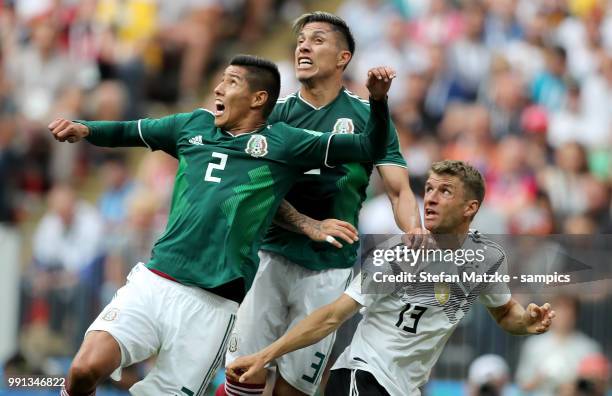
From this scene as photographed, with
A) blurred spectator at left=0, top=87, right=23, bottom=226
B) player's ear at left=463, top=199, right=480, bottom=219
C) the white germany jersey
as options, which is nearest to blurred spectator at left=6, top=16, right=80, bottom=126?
blurred spectator at left=0, top=87, right=23, bottom=226

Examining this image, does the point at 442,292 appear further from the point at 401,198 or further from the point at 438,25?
the point at 438,25

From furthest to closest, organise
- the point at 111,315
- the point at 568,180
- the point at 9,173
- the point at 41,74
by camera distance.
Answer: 1. the point at 41,74
2. the point at 9,173
3. the point at 568,180
4. the point at 111,315

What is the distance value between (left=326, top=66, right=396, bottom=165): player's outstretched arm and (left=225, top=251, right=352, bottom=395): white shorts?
1.14 meters

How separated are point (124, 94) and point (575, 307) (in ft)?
21.6

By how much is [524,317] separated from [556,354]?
4.09 meters

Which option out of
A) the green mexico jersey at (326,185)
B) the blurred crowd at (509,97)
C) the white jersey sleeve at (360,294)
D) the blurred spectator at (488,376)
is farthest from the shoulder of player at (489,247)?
the blurred crowd at (509,97)

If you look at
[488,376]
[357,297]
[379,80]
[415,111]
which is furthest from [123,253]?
[379,80]

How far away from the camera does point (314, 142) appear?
7688 mm

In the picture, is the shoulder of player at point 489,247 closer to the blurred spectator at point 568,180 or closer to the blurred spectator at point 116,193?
the blurred spectator at point 568,180

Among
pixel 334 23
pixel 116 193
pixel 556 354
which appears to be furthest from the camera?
→ pixel 116 193

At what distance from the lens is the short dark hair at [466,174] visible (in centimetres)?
752

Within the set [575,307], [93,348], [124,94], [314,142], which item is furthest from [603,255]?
[124,94]

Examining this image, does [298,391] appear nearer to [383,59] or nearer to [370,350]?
[370,350]

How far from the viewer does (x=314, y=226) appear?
7.91 m
